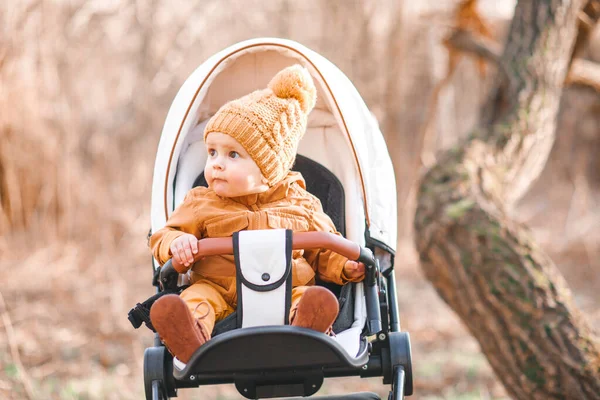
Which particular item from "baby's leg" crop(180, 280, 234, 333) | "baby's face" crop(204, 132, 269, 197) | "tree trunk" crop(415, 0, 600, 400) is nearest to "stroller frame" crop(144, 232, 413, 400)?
"baby's leg" crop(180, 280, 234, 333)

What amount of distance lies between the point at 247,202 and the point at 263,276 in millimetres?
416

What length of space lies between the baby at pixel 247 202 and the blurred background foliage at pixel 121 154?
2.05 meters

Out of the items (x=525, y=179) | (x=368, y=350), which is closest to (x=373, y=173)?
(x=368, y=350)

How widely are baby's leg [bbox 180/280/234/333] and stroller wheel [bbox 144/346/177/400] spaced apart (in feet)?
0.64

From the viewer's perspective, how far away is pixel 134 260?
305 inches

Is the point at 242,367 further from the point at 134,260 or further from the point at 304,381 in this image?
the point at 134,260

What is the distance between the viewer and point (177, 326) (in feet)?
6.95

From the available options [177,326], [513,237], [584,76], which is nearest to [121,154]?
[584,76]

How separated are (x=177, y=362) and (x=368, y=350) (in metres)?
0.65

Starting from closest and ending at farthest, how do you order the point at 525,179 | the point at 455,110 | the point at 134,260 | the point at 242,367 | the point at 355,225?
1. the point at 242,367
2. the point at 355,225
3. the point at 525,179
4. the point at 134,260
5. the point at 455,110

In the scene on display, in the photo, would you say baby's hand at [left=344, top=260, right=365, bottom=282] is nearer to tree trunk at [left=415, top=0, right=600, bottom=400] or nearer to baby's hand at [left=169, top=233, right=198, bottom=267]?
baby's hand at [left=169, top=233, right=198, bottom=267]

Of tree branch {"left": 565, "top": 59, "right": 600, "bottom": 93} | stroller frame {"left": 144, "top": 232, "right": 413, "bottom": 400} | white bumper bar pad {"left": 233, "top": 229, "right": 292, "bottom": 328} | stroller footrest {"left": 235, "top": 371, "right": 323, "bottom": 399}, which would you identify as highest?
tree branch {"left": 565, "top": 59, "right": 600, "bottom": 93}

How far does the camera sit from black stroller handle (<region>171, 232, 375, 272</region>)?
2320mm

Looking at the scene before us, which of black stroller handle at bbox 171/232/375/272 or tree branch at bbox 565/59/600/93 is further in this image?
tree branch at bbox 565/59/600/93
